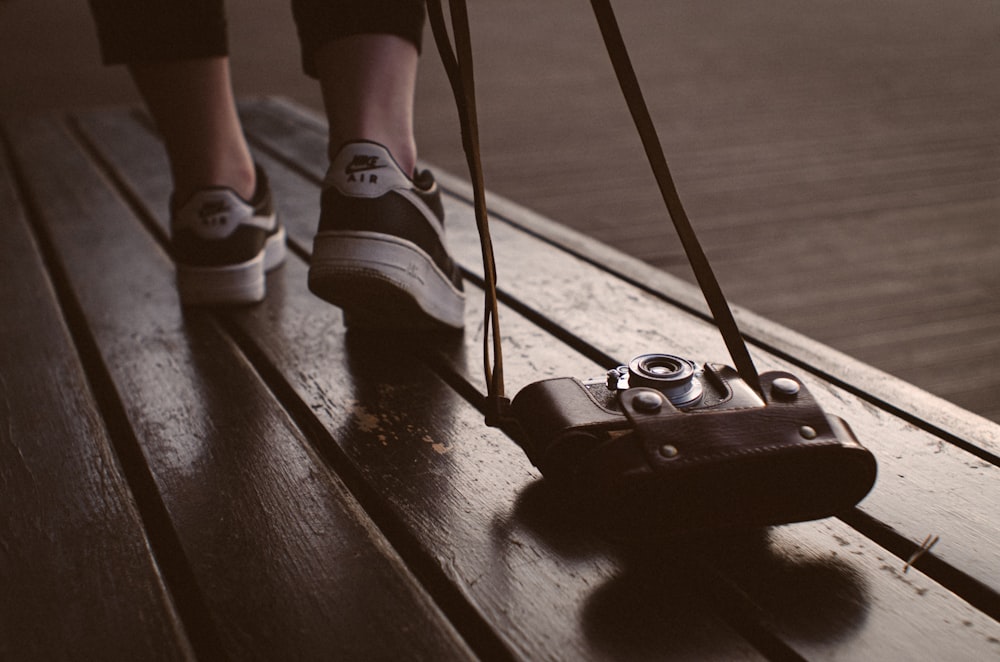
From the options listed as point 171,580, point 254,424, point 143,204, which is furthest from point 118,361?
point 143,204

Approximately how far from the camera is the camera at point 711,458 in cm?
56

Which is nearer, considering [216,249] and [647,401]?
[647,401]

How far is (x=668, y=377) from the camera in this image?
63cm

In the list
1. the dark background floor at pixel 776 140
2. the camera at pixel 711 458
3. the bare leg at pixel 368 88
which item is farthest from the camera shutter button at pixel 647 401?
the dark background floor at pixel 776 140

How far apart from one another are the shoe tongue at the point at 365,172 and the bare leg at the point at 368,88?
3 centimetres

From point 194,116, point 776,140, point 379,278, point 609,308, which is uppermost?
→ point 194,116

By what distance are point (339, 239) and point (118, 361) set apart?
0.29 metres

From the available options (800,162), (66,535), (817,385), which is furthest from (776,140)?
(66,535)

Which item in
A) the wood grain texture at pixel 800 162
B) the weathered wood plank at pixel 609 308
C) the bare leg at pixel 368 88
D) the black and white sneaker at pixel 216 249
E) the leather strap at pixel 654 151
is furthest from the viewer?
the wood grain texture at pixel 800 162

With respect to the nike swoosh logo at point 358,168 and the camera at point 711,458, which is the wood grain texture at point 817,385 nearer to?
the camera at point 711,458

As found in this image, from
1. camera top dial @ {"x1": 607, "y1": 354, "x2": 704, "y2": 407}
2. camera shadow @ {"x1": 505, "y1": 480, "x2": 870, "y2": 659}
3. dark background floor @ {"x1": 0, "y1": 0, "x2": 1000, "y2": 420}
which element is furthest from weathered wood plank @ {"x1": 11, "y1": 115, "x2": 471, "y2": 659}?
dark background floor @ {"x1": 0, "y1": 0, "x2": 1000, "y2": 420}

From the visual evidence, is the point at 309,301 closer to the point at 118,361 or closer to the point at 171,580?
the point at 118,361

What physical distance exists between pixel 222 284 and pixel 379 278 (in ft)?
1.02

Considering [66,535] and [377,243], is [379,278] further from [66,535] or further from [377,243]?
[66,535]
